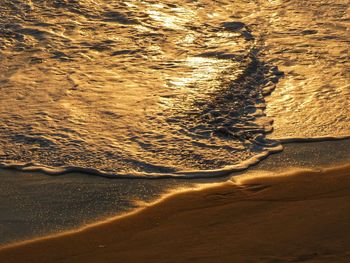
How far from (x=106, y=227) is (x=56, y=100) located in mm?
1801

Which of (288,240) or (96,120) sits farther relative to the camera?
(96,120)

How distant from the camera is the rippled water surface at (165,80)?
479 centimetres

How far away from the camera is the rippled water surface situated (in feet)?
15.7

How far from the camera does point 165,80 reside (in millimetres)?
5754

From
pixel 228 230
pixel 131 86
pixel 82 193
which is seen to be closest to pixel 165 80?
pixel 131 86

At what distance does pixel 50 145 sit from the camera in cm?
481

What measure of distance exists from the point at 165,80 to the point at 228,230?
224 centimetres

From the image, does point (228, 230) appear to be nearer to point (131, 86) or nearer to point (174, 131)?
point (174, 131)

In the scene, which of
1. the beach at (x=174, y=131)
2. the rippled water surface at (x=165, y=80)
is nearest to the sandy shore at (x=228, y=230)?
the beach at (x=174, y=131)

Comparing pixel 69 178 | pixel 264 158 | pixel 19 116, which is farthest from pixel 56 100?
pixel 264 158

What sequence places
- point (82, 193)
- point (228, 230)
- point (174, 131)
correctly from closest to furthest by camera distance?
point (228, 230) → point (82, 193) → point (174, 131)

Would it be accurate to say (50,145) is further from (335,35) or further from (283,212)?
(335,35)

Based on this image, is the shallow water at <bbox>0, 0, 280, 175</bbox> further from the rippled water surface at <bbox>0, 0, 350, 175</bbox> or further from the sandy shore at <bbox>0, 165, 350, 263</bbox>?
the sandy shore at <bbox>0, 165, 350, 263</bbox>

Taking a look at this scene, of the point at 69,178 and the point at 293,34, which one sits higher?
the point at 293,34
